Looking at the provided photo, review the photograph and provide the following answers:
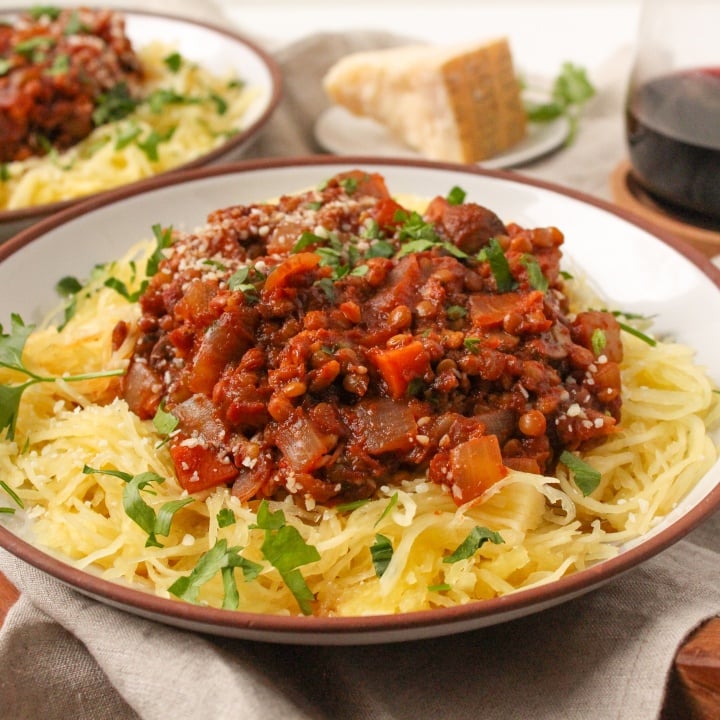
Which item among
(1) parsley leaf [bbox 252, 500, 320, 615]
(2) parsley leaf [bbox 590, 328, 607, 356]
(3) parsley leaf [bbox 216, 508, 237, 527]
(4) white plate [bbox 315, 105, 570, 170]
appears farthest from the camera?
(4) white plate [bbox 315, 105, 570, 170]

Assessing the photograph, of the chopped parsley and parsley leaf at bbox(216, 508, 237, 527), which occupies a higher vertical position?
the chopped parsley

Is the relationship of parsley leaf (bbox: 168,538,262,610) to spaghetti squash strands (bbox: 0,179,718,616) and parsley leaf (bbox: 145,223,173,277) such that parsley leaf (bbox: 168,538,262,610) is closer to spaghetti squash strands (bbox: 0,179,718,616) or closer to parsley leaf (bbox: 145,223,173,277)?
spaghetti squash strands (bbox: 0,179,718,616)

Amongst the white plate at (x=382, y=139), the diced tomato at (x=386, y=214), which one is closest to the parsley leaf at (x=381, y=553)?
the diced tomato at (x=386, y=214)

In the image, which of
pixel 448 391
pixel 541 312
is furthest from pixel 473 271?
pixel 448 391

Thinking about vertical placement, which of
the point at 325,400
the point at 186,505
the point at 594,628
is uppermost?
the point at 325,400

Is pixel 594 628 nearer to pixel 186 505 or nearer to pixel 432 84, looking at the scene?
pixel 186 505

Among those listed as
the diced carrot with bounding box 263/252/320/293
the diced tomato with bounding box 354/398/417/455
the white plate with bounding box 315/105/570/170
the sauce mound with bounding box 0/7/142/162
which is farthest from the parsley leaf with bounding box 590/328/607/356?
the sauce mound with bounding box 0/7/142/162

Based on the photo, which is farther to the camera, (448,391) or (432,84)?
(432,84)

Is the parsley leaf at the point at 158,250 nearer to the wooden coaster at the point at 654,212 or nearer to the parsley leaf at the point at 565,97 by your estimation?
the wooden coaster at the point at 654,212

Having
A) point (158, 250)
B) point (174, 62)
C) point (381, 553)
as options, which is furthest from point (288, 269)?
point (174, 62)

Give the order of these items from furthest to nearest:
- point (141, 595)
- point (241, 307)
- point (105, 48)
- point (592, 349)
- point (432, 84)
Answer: point (105, 48), point (432, 84), point (592, 349), point (241, 307), point (141, 595)
